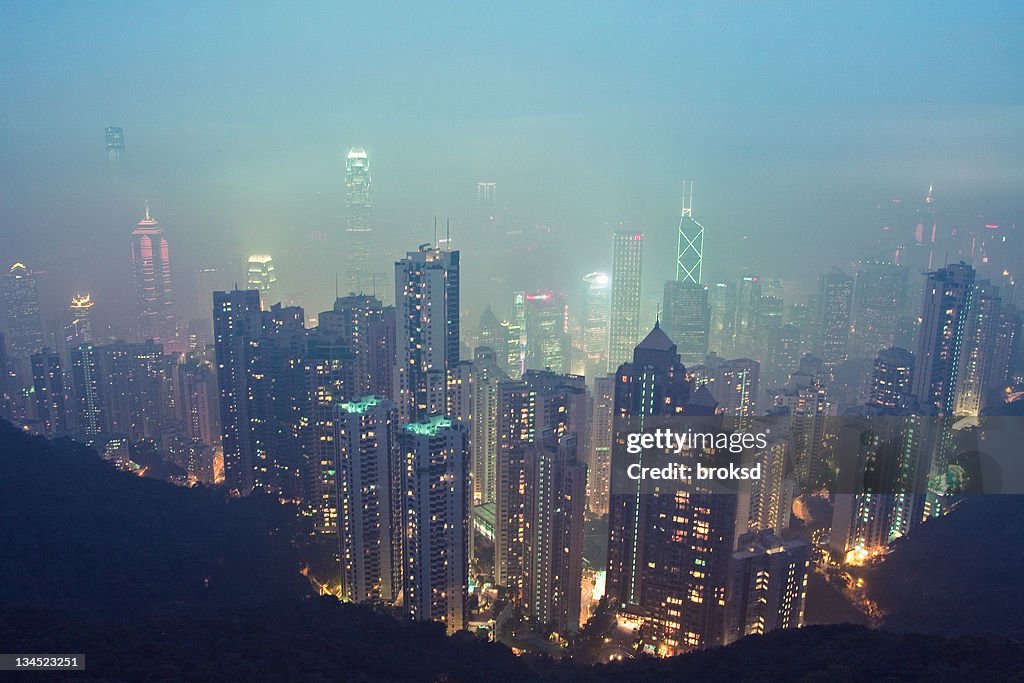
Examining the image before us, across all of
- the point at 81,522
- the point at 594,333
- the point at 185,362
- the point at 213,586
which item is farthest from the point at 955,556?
the point at 185,362

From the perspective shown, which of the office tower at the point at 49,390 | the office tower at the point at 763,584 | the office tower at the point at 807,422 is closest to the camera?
the office tower at the point at 763,584

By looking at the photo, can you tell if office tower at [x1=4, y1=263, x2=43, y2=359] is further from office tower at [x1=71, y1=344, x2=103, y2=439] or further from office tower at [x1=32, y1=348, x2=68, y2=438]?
office tower at [x1=71, y1=344, x2=103, y2=439]

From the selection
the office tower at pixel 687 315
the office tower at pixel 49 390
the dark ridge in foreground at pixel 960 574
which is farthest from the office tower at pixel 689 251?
the office tower at pixel 49 390

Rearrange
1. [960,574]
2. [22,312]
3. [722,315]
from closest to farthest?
1. [960,574]
2. [22,312]
3. [722,315]

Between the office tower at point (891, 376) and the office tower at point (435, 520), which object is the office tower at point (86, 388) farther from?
the office tower at point (891, 376)

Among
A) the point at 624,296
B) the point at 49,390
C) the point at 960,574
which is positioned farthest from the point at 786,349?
the point at 49,390

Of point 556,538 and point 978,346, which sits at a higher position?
point 978,346

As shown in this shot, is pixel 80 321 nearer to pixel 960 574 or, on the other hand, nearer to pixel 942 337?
pixel 960 574

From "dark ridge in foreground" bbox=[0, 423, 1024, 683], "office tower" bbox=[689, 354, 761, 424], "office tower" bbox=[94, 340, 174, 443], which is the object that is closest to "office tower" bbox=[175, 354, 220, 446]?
"office tower" bbox=[94, 340, 174, 443]
